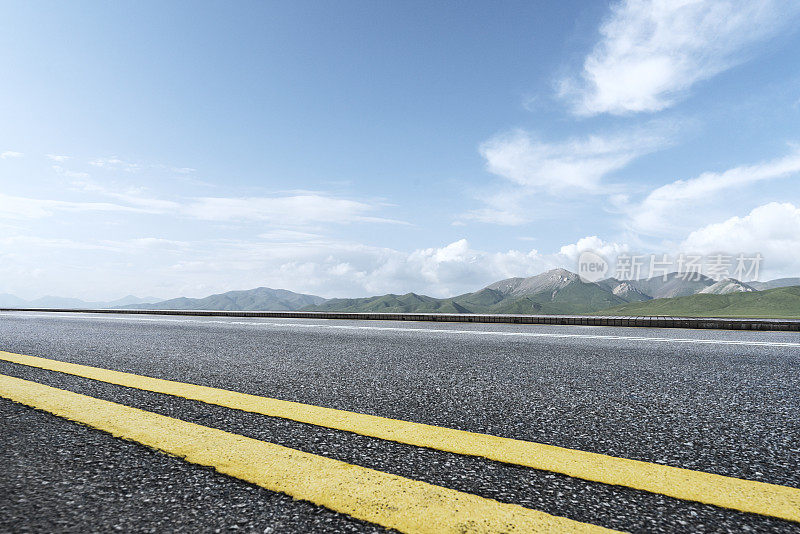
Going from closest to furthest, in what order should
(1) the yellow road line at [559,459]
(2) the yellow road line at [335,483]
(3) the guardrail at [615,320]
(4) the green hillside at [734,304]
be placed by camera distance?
(2) the yellow road line at [335,483]
(1) the yellow road line at [559,459]
(3) the guardrail at [615,320]
(4) the green hillside at [734,304]

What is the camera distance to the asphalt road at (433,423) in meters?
1.33

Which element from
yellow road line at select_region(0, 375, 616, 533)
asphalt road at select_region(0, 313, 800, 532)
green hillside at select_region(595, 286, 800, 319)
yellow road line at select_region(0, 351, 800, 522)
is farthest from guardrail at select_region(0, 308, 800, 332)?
green hillside at select_region(595, 286, 800, 319)

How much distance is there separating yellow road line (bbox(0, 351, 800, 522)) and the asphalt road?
2.5 inches

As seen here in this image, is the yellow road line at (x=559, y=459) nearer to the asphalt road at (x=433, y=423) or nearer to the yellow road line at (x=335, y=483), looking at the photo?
the asphalt road at (x=433, y=423)

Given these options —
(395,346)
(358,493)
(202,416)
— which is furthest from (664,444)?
(395,346)

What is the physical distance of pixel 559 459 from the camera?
5.64 feet

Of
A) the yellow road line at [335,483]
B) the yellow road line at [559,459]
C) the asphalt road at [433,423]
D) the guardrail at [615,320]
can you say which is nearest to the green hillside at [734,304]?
the guardrail at [615,320]

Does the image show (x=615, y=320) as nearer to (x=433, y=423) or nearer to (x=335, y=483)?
(x=433, y=423)

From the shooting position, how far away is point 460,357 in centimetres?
454

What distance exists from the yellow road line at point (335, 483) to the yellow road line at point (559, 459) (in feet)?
1.13

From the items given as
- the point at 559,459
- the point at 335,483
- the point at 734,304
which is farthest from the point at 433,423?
the point at 734,304

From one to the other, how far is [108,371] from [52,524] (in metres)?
2.67

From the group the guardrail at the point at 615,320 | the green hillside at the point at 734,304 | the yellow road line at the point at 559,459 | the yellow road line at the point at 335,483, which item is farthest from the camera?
the green hillside at the point at 734,304

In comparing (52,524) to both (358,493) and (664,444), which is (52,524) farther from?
(664,444)
